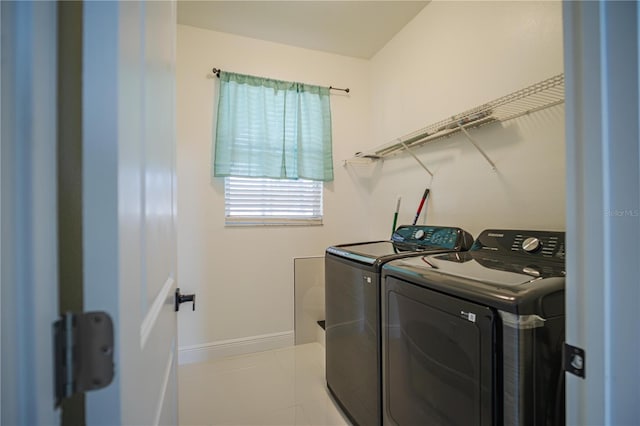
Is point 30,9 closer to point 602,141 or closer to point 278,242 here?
point 602,141

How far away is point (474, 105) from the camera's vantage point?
179 cm

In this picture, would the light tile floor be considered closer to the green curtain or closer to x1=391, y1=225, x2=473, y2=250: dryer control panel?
x1=391, y1=225, x2=473, y2=250: dryer control panel

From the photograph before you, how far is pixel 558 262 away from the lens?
1.13 meters

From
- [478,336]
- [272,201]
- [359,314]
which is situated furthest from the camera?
[272,201]

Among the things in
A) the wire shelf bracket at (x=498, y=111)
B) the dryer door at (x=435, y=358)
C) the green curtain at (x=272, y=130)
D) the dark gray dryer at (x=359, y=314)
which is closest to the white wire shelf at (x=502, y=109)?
the wire shelf bracket at (x=498, y=111)

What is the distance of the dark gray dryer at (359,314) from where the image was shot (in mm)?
1432

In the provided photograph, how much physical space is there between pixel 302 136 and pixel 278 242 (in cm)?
103

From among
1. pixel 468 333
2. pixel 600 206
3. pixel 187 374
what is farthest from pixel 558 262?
pixel 187 374

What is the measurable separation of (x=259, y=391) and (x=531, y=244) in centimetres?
195

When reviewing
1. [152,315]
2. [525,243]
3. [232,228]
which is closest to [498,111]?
[525,243]

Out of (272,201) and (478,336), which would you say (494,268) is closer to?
(478,336)

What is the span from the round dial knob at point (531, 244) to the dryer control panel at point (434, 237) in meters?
0.35

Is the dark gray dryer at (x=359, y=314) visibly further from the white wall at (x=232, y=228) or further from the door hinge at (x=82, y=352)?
the door hinge at (x=82, y=352)

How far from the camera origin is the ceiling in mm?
2154
